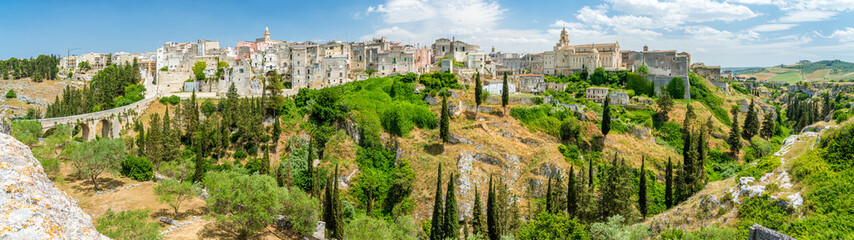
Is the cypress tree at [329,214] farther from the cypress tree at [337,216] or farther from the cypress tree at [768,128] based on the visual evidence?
the cypress tree at [768,128]

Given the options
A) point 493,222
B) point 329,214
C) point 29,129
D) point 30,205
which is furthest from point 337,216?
point 29,129

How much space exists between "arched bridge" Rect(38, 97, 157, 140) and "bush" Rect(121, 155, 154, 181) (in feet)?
65.2

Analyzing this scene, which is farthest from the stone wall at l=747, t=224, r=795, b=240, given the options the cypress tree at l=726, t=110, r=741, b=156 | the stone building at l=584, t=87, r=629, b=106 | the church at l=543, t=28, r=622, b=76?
the church at l=543, t=28, r=622, b=76

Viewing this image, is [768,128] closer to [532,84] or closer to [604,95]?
[604,95]

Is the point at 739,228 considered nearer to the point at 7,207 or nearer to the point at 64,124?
the point at 7,207

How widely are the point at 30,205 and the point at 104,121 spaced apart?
51890 millimetres

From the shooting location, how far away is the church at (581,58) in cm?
6925

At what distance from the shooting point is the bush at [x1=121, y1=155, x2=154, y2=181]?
29.7 m

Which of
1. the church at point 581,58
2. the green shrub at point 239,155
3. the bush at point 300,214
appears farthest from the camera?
the church at point 581,58

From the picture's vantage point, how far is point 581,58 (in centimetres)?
7038

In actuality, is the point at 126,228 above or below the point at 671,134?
below

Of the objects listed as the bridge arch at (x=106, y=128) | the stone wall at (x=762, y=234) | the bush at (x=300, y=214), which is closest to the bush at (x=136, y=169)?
the bush at (x=300, y=214)

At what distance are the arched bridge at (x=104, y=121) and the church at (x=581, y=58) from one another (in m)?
59.0

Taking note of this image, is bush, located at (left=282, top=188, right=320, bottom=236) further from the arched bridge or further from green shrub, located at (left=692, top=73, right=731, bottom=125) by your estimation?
green shrub, located at (left=692, top=73, right=731, bottom=125)
